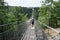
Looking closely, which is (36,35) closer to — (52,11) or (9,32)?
(9,32)

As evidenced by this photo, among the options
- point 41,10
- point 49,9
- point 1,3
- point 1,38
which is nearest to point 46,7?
point 49,9

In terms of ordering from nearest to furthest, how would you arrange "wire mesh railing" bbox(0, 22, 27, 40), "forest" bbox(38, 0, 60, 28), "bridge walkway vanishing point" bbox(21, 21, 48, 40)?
"wire mesh railing" bbox(0, 22, 27, 40)
"bridge walkway vanishing point" bbox(21, 21, 48, 40)
"forest" bbox(38, 0, 60, 28)

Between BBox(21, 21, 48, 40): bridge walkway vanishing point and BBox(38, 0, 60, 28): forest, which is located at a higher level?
BBox(21, 21, 48, 40): bridge walkway vanishing point

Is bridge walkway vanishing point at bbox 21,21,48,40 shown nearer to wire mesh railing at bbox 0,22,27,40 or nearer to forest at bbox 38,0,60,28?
wire mesh railing at bbox 0,22,27,40

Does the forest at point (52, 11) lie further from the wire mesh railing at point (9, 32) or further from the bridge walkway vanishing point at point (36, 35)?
the wire mesh railing at point (9, 32)

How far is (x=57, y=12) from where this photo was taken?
21297mm

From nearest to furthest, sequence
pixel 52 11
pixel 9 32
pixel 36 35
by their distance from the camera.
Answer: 1. pixel 9 32
2. pixel 36 35
3. pixel 52 11

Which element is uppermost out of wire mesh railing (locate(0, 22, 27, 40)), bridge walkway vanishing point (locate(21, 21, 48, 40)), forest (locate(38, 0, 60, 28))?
wire mesh railing (locate(0, 22, 27, 40))

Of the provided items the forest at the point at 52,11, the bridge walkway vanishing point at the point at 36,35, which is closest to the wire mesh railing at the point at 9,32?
the bridge walkway vanishing point at the point at 36,35

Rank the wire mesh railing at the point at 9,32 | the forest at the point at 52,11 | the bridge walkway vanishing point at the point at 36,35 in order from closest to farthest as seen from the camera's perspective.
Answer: the wire mesh railing at the point at 9,32
the bridge walkway vanishing point at the point at 36,35
the forest at the point at 52,11

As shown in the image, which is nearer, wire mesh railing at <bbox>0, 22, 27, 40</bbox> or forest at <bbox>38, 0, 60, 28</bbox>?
wire mesh railing at <bbox>0, 22, 27, 40</bbox>

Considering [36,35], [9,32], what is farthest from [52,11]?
[9,32]

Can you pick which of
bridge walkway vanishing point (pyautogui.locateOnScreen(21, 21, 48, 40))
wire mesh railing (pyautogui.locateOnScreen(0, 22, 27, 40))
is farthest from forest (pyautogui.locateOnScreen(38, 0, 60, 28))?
wire mesh railing (pyautogui.locateOnScreen(0, 22, 27, 40))

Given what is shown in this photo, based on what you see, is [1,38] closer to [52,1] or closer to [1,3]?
[1,3]
